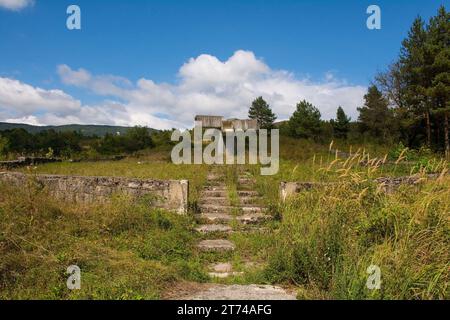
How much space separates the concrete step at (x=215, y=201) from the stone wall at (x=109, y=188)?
3.87 ft

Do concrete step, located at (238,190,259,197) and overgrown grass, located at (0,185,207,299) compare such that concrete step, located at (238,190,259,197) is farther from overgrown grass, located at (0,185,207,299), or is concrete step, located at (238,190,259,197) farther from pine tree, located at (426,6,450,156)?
pine tree, located at (426,6,450,156)

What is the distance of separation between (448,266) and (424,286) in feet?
1.20

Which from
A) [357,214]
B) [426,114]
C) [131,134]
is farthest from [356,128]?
[357,214]

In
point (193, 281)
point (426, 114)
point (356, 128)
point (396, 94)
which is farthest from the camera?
point (356, 128)

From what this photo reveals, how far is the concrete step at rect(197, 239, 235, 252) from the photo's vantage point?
262 inches

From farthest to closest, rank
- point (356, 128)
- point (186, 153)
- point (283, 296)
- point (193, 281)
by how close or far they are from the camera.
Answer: point (356, 128)
point (186, 153)
point (193, 281)
point (283, 296)

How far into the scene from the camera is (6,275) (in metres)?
4.32

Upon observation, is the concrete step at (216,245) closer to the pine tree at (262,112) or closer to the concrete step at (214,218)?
the concrete step at (214,218)

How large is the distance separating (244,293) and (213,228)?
364cm

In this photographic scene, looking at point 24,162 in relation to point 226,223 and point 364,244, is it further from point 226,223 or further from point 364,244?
point 364,244

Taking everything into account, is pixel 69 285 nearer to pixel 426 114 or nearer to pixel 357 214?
pixel 357 214

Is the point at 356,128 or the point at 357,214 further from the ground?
the point at 356,128

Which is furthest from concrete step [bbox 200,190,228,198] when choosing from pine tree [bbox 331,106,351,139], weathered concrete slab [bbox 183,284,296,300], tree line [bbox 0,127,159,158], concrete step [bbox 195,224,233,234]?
pine tree [bbox 331,106,351,139]

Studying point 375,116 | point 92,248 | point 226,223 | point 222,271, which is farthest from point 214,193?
point 375,116
